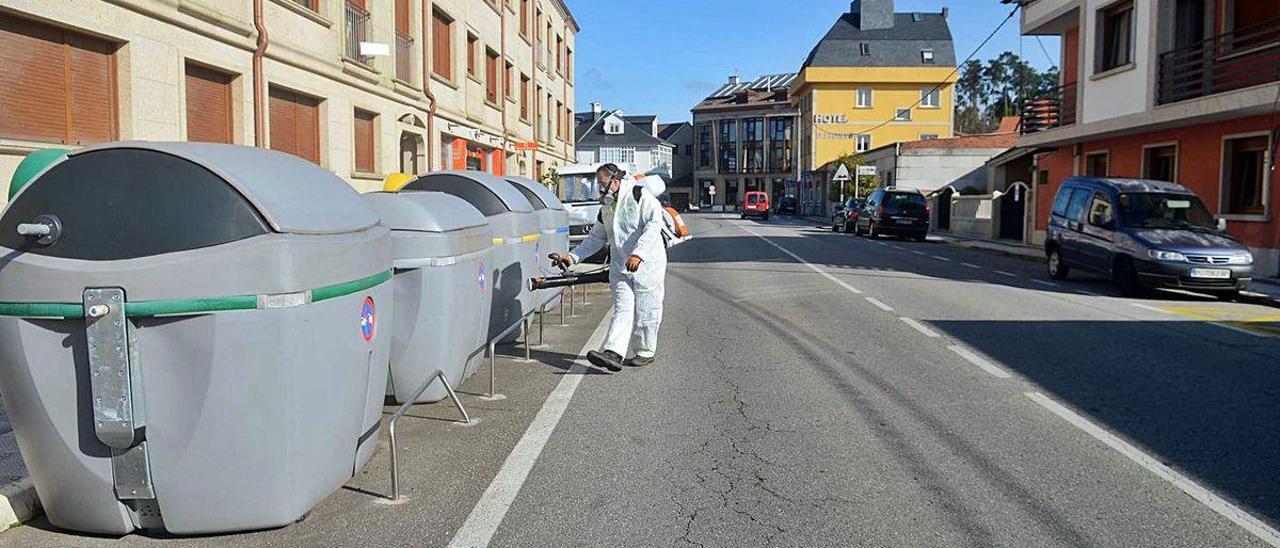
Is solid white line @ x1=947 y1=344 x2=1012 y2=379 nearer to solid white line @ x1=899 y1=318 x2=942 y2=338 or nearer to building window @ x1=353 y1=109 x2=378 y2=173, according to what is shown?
solid white line @ x1=899 y1=318 x2=942 y2=338

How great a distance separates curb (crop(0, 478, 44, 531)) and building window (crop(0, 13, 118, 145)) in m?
6.95

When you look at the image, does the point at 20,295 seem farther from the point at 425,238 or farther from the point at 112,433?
the point at 425,238

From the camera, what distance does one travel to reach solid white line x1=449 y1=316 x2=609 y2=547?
13.9ft

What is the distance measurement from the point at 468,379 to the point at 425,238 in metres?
1.57

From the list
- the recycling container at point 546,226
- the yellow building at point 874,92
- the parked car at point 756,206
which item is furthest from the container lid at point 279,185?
the yellow building at point 874,92

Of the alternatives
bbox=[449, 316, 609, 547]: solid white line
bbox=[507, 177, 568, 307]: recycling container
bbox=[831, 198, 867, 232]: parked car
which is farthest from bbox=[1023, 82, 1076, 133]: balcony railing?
bbox=[449, 316, 609, 547]: solid white line

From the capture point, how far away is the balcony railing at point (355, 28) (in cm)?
1838

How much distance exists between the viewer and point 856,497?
4.78 m

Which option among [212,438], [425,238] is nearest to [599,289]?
[425,238]

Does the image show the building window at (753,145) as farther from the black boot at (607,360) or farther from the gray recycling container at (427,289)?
the gray recycling container at (427,289)

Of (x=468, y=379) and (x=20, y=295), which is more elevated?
(x=20, y=295)

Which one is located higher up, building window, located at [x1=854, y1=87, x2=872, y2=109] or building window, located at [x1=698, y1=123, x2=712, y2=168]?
building window, located at [x1=854, y1=87, x2=872, y2=109]

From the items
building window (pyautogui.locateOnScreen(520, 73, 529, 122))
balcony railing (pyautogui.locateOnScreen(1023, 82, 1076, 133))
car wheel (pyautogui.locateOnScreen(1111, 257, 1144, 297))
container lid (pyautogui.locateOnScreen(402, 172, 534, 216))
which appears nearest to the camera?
container lid (pyautogui.locateOnScreen(402, 172, 534, 216))

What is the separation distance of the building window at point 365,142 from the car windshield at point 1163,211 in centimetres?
1391
